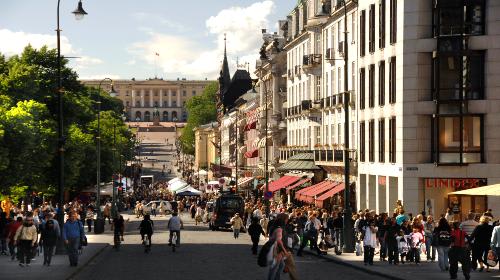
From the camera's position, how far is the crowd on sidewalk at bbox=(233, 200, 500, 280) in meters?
25.2

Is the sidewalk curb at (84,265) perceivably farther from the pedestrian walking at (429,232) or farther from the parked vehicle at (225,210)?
the parked vehicle at (225,210)

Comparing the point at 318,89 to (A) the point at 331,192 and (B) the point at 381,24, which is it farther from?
(B) the point at 381,24

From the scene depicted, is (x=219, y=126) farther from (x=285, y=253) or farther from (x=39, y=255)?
(x=285, y=253)

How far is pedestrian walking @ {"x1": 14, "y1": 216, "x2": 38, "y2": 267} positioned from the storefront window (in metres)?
20.2

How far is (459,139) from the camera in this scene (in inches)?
1823

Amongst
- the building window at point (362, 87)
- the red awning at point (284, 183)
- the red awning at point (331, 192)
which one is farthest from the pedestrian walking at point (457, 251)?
the red awning at point (284, 183)

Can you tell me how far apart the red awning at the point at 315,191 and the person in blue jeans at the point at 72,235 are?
29163mm

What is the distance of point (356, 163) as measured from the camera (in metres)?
59.0

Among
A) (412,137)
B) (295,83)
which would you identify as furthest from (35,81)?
(412,137)

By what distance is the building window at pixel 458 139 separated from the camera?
46.1 meters

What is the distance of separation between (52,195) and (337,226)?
4684 cm

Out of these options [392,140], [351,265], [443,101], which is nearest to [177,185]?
[392,140]

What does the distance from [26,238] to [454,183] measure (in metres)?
20.9

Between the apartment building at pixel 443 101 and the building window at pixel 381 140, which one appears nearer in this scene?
the apartment building at pixel 443 101
